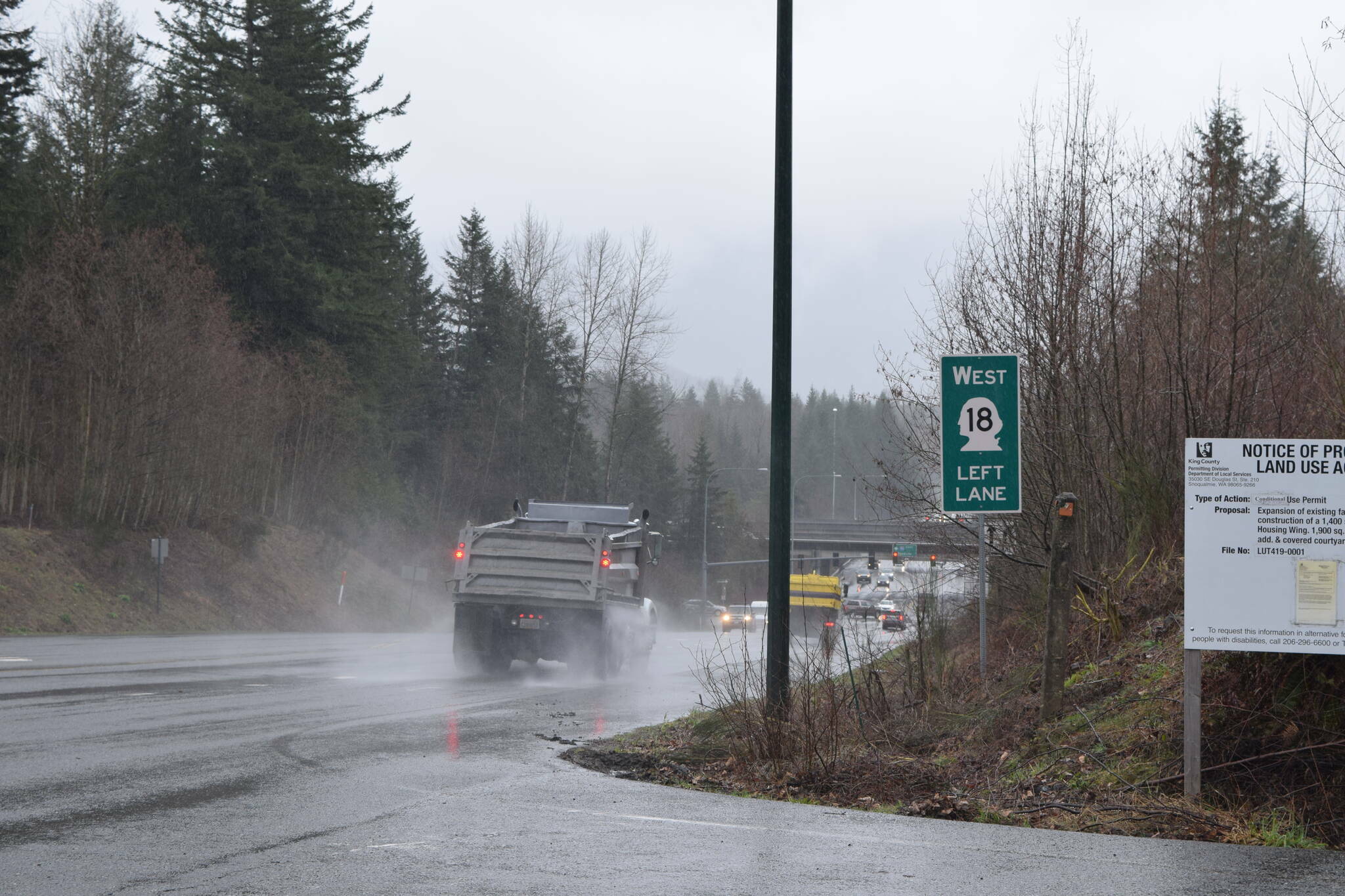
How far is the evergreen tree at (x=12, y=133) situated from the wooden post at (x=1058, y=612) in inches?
1406

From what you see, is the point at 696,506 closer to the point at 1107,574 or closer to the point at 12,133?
the point at 12,133

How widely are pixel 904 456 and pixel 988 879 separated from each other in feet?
34.2

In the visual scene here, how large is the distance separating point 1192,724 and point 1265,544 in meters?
1.20

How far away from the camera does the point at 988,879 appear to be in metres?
6.23

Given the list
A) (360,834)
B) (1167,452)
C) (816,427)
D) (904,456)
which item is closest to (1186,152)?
(1167,452)

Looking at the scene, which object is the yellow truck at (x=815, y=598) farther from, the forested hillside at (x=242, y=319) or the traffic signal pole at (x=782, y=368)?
the traffic signal pole at (x=782, y=368)

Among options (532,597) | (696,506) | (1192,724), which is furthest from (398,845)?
(696,506)

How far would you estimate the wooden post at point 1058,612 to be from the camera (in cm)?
984

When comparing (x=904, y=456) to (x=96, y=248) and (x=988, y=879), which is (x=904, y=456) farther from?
(x=96, y=248)

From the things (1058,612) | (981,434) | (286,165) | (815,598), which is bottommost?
(815,598)

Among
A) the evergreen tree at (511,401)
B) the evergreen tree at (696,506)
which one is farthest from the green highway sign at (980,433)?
the evergreen tree at (696,506)

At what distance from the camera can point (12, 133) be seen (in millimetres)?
37312

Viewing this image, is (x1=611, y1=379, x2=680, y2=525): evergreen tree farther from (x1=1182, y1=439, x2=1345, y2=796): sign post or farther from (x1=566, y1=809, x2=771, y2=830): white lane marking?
(x1=1182, y1=439, x2=1345, y2=796): sign post

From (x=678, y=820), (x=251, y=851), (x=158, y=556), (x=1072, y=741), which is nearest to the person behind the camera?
(x=251, y=851)
